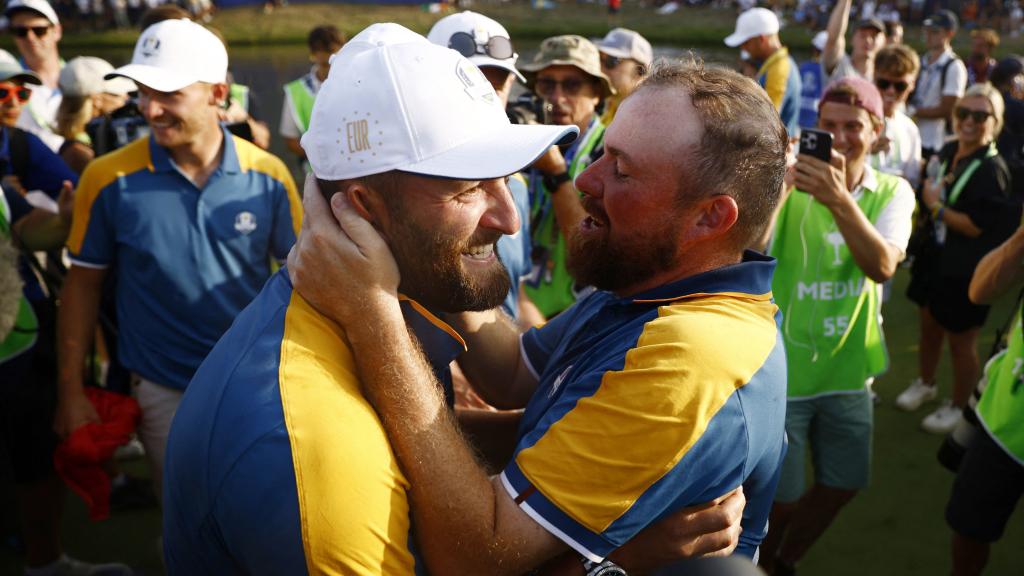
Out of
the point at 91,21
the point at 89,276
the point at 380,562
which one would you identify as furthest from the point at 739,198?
the point at 91,21

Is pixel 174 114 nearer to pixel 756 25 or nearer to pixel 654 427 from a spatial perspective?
pixel 654 427

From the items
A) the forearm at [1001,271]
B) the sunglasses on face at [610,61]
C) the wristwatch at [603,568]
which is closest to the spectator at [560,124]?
the sunglasses on face at [610,61]

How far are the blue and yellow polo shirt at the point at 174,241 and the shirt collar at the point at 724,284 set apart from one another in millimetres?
2100

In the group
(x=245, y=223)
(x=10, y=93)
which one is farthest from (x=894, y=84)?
(x=10, y=93)

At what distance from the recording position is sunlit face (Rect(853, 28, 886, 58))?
24.2 feet

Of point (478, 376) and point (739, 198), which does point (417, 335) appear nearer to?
point (478, 376)

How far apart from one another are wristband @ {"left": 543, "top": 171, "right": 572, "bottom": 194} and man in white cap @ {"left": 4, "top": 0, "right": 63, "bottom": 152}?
354 cm

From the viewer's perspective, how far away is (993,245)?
5.21m

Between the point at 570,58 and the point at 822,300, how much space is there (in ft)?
6.08

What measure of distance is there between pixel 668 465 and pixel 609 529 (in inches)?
6.6

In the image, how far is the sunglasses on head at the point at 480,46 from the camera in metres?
3.92

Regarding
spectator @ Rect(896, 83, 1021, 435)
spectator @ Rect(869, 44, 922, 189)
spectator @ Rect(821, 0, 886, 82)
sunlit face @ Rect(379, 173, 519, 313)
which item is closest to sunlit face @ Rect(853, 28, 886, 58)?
spectator @ Rect(821, 0, 886, 82)

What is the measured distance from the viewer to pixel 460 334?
2332mm

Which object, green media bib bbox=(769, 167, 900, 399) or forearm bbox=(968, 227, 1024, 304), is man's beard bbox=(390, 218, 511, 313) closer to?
green media bib bbox=(769, 167, 900, 399)
